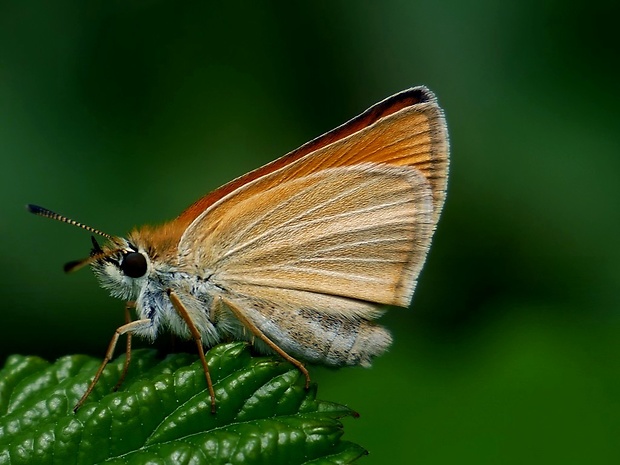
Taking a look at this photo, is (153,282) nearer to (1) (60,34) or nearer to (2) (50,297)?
(2) (50,297)

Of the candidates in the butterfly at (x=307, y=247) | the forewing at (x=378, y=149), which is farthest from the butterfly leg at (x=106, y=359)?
the forewing at (x=378, y=149)

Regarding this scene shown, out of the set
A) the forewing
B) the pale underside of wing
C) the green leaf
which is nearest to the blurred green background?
the pale underside of wing

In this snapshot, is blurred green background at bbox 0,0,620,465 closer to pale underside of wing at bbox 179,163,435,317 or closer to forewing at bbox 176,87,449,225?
pale underside of wing at bbox 179,163,435,317

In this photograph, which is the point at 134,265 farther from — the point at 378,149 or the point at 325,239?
the point at 378,149

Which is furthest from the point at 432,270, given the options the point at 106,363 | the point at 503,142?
the point at 106,363

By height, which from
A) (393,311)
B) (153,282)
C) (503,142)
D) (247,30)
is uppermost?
(247,30)

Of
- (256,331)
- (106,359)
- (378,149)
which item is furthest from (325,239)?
(106,359)
